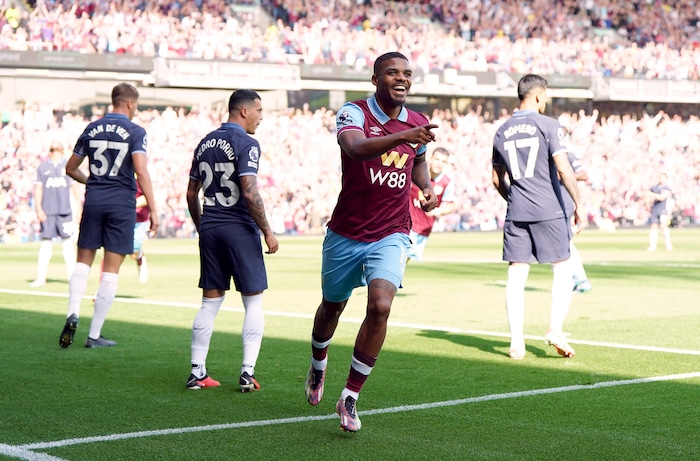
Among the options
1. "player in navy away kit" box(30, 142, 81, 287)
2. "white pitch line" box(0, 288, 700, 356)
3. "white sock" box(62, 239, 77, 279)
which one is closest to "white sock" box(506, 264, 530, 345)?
"white pitch line" box(0, 288, 700, 356)

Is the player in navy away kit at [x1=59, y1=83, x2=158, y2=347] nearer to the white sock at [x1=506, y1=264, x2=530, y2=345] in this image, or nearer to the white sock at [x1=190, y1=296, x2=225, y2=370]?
the white sock at [x1=190, y1=296, x2=225, y2=370]

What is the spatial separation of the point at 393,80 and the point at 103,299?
455cm

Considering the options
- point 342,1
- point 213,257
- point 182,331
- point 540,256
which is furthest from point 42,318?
point 342,1

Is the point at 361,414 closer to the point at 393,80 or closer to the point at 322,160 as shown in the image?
the point at 393,80

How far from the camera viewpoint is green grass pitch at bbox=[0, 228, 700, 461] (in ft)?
17.3

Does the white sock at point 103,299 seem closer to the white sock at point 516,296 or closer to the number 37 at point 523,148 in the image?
the white sock at point 516,296

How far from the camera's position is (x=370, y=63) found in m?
40.6

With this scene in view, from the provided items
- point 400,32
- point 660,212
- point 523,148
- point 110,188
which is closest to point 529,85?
point 523,148

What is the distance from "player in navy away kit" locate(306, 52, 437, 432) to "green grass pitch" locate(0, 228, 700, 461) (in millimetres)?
507

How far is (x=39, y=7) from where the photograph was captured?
35.3 metres

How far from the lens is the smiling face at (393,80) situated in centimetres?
570

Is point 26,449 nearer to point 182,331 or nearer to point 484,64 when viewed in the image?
point 182,331

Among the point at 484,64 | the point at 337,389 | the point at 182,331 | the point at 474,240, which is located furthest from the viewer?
the point at 484,64

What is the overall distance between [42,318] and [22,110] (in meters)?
25.1
